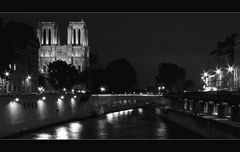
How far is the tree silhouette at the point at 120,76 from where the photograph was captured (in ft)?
407

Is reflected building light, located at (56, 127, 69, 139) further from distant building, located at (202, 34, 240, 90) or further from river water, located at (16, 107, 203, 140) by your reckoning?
distant building, located at (202, 34, 240, 90)

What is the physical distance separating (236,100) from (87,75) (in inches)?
3084

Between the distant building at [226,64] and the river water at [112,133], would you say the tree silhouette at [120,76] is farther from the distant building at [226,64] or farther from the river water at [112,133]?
the river water at [112,133]

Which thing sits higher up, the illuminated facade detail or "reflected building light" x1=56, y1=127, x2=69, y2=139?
the illuminated facade detail

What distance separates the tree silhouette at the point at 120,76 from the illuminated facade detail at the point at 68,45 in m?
11.3

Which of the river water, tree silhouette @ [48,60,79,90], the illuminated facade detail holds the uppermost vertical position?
the illuminated facade detail

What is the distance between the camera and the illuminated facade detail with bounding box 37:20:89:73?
456 feet

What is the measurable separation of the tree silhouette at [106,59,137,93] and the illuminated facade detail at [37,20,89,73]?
11.3 meters

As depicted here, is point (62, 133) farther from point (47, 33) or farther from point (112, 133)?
point (47, 33)

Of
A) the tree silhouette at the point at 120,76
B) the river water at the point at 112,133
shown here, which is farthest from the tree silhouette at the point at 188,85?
the river water at the point at 112,133

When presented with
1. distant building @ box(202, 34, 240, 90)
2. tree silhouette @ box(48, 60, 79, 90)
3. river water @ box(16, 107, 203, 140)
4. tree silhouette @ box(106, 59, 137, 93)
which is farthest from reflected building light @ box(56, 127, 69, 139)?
tree silhouette @ box(106, 59, 137, 93)
